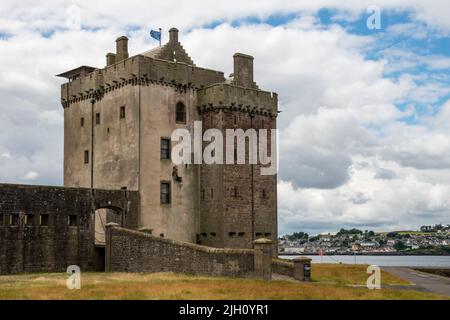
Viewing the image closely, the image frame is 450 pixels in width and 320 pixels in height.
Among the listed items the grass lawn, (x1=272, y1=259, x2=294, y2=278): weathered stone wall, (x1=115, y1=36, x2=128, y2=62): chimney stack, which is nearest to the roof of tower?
(x1=115, y1=36, x2=128, y2=62): chimney stack

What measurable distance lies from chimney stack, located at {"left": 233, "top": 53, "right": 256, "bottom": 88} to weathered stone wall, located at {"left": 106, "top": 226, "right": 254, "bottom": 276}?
16939 millimetres

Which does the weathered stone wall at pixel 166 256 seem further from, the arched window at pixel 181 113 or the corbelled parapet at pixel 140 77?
the corbelled parapet at pixel 140 77

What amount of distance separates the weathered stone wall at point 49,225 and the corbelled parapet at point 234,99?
391 inches

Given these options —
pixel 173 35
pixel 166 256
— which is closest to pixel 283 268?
pixel 166 256

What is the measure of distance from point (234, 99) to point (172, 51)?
6054 millimetres

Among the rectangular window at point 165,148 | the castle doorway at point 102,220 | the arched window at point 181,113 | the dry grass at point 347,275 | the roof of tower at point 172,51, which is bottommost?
the dry grass at point 347,275

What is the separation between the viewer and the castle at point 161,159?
48094mm

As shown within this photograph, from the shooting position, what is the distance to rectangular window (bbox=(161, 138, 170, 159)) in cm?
5031

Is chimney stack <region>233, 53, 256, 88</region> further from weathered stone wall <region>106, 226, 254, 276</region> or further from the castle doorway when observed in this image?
weathered stone wall <region>106, 226, 254, 276</region>

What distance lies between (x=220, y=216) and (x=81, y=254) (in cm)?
1044

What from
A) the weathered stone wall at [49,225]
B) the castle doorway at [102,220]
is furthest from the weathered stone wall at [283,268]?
the castle doorway at [102,220]

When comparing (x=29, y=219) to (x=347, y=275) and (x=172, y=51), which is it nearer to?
(x=172, y=51)

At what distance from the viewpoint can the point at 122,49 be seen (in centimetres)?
5309

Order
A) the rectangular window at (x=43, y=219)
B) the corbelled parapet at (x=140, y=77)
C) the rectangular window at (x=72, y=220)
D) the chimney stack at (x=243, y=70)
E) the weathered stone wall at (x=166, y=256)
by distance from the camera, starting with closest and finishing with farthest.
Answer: the weathered stone wall at (x=166, y=256), the rectangular window at (x=43, y=219), the rectangular window at (x=72, y=220), the corbelled parapet at (x=140, y=77), the chimney stack at (x=243, y=70)
